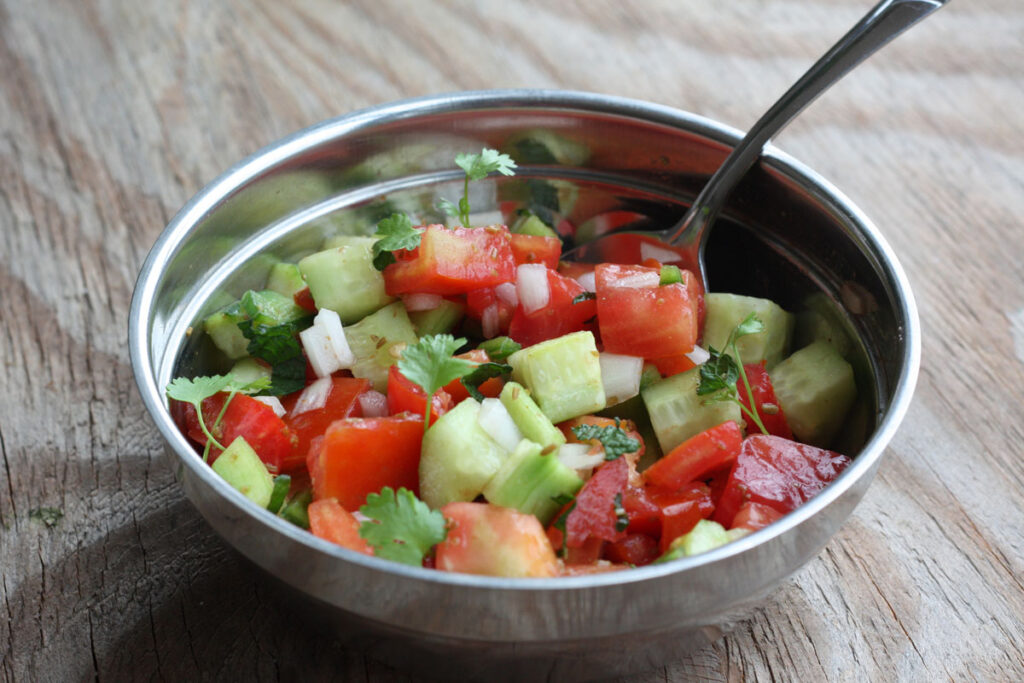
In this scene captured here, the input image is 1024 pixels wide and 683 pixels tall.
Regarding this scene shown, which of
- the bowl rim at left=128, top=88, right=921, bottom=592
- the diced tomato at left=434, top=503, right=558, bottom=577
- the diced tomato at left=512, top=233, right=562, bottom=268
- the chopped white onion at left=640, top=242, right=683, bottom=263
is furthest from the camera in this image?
the chopped white onion at left=640, top=242, right=683, bottom=263

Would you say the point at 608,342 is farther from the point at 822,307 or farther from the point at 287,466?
the point at 287,466

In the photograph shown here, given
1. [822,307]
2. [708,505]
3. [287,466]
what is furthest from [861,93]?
[287,466]

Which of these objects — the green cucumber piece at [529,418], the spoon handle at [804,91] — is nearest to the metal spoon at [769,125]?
the spoon handle at [804,91]

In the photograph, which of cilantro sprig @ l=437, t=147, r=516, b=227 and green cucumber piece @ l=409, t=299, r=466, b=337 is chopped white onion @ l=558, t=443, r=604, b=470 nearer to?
green cucumber piece @ l=409, t=299, r=466, b=337

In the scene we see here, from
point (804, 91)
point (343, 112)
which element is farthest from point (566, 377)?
A: point (343, 112)

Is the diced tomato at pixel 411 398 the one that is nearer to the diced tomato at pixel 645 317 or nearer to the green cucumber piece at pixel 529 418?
the green cucumber piece at pixel 529 418

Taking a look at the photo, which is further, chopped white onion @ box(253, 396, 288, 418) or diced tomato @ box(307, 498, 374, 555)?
chopped white onion @ box(253, 396, 288, 418)

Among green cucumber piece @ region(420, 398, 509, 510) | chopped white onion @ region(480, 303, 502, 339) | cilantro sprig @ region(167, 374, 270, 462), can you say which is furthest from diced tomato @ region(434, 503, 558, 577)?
chopped white onion @ region(480, 303, 502, 339)
